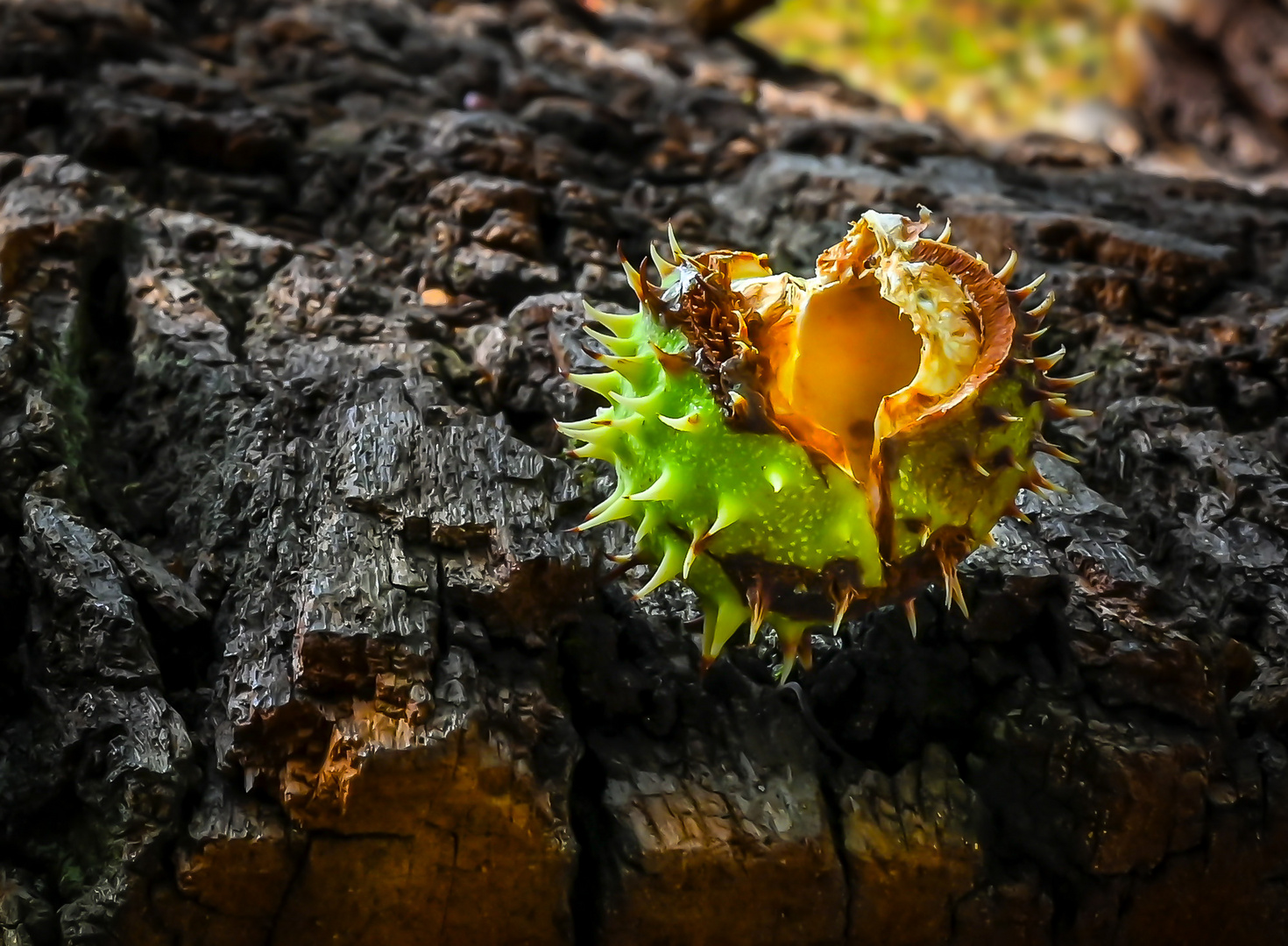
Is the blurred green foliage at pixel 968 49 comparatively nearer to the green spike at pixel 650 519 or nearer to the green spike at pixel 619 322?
the green spike at pixel 619 322

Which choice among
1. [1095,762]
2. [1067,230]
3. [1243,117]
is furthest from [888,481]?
[1243,117]

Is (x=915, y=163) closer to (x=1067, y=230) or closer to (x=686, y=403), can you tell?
(x=1067, y=230)

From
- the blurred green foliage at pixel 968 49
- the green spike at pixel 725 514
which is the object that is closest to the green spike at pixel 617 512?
the green spike at pixel 725 514

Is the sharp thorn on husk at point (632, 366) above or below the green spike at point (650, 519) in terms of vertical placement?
above

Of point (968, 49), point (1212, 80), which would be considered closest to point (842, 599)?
point (1212, 80)

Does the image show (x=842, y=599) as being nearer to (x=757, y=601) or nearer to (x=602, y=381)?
(x=757, y=601)
